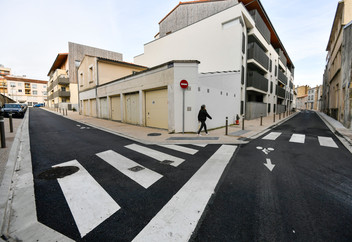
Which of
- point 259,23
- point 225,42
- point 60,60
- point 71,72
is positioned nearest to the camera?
point 225,42

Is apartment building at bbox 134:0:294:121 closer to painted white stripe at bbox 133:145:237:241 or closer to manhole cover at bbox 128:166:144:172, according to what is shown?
manhole cover at bbox 128:166:144:172

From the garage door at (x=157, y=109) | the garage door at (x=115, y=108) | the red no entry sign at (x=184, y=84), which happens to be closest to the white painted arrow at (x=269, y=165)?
the red no entry sign at (x=184, y=84)

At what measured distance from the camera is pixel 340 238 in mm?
1943

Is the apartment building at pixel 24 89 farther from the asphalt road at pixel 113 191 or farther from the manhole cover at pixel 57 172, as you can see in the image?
the manhole cover at pixel 57 172

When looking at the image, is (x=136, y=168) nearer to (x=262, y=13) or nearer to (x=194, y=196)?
(x=194, y=196)

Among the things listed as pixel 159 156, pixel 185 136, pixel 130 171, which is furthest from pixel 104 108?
pixel 130 171

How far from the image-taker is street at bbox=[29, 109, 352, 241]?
207 cm

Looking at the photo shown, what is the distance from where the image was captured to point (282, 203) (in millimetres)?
2682

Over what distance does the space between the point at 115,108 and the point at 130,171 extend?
13.3 meters

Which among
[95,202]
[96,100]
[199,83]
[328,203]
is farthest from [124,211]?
[96,100]

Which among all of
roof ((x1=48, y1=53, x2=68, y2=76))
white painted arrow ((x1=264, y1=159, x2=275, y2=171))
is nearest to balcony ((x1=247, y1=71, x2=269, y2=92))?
white painted arrow ((x1=264, y1=159, x2=275, y2=171))

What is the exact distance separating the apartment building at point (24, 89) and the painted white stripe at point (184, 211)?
294ft

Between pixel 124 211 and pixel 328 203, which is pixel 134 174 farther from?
pixel 328 203

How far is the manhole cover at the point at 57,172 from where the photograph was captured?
3.62 metres
